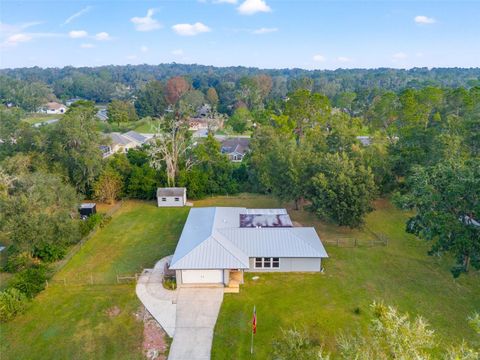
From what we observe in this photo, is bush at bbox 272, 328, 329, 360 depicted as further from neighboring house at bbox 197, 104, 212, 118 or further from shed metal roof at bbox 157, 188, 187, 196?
neighboring house at bbox 197, 104, 212, 118

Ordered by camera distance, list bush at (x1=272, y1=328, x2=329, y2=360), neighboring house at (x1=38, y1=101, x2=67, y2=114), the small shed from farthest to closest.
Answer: neighboring house at (x1=38, y1=101, x2=67, y2=114) → the small shed → bush at (x1=272, y1=328, x2=329, y2=360)

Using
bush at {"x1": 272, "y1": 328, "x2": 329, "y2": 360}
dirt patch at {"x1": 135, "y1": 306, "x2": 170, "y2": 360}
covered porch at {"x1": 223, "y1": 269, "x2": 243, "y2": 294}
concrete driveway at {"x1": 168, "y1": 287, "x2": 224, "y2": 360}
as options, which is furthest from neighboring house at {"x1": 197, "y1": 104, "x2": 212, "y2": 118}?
bush at {"x1": 272, "y1": 328, "x2": 329, "y2": 360}

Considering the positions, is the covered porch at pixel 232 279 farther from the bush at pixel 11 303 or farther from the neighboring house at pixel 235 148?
the neighboring house at pixel 235 148

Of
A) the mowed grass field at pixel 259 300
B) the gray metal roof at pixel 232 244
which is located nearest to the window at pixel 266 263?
the gray metal roof at pixel 232 244

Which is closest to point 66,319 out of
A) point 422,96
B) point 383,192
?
point 383,192

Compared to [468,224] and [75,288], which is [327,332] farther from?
[75,288]

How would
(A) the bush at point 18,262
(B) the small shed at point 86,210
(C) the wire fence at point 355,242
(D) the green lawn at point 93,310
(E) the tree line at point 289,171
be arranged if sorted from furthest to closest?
(B) the small shed at point 86,210, (C) the wire fence at point 355,242, (A) the bush at point 18,262, (E) the tree line at point 289,171, (D) the green lawn at point 93,310

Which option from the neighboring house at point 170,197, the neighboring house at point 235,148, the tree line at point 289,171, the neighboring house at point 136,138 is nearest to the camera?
the tree line at point 289,171
